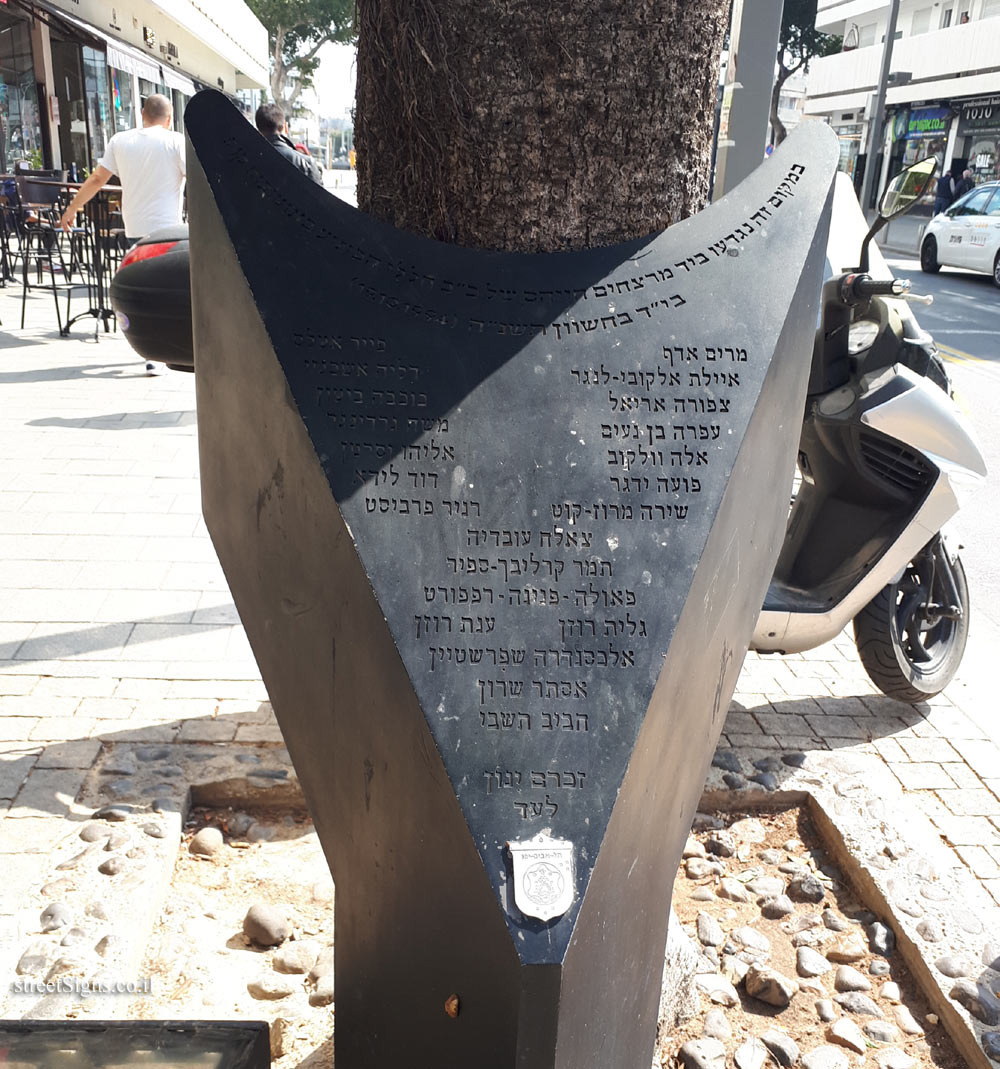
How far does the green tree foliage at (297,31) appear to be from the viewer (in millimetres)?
48969

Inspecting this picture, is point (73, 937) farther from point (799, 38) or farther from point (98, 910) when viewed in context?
point (799, 38)

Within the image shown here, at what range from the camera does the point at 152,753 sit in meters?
3.43

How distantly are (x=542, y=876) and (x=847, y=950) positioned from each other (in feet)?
5.41

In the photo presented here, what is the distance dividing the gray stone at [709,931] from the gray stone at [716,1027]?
0.91ft

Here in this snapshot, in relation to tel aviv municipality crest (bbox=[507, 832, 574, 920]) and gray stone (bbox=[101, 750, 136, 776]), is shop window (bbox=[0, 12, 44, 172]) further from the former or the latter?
tel aviv municipality crest (bbox=[507, 832, 574, 920])

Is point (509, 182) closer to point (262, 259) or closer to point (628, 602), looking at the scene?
point (262, 259)

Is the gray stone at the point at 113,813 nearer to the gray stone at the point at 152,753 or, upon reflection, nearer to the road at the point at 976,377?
the gray stone at the point at 152,753

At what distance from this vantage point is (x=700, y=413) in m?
1.82

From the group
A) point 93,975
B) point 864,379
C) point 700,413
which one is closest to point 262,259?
point 700,413

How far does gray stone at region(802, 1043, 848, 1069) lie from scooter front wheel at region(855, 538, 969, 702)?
1823 millimetres

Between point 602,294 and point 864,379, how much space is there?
213cm

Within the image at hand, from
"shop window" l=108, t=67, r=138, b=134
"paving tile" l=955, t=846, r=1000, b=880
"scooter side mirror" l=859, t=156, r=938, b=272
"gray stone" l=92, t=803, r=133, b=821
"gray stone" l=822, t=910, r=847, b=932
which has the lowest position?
"gray stone" l=822, t=910, r=847, b=932

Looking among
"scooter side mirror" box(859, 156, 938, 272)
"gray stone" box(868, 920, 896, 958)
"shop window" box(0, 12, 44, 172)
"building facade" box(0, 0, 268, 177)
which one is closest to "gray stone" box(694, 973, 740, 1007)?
"gray stone" box(868, 920, 896, 958)

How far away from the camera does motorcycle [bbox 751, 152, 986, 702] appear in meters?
3.69
